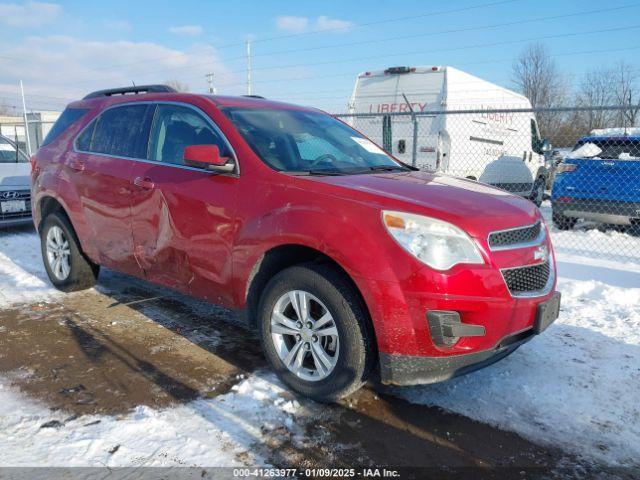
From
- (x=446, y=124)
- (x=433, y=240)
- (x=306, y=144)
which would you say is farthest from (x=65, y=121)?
(x=446, y=124)

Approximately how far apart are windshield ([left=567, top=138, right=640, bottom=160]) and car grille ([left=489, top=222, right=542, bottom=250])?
607cm

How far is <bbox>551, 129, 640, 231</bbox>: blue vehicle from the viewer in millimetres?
7949

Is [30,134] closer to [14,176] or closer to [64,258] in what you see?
[14,176]

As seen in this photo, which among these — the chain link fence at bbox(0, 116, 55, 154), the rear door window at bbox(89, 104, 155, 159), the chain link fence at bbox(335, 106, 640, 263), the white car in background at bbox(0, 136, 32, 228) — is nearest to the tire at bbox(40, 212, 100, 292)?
the rear door window at bbox(89, 104, 155, 159)

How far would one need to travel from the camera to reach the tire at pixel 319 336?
112 inches

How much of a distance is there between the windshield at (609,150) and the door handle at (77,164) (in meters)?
7.51

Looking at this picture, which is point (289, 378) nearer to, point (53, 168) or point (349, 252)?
point (349, 252)

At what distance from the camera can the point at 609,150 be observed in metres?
8.19

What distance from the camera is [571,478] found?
2.46 meters

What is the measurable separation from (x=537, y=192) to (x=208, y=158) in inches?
465

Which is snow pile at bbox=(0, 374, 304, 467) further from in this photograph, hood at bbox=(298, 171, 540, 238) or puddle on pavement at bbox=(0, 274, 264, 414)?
hood at bbox=(298, 171, 540, 238)

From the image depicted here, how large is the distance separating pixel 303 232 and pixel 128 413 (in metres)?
1.44

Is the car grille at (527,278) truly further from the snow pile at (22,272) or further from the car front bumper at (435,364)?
the snow pile at (22,272)

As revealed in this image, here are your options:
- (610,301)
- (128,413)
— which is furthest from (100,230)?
(610,301)
